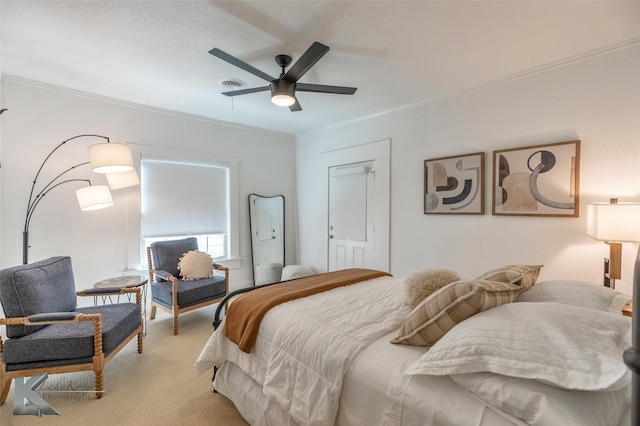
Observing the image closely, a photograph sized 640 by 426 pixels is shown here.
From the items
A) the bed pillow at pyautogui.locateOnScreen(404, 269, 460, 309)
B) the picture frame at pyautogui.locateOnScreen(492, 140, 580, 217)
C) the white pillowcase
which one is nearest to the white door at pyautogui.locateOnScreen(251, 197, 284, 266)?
the picture frame at pyautogui.locateOnScreen(492, 140, 580, 217)

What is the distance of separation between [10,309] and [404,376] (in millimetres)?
2569

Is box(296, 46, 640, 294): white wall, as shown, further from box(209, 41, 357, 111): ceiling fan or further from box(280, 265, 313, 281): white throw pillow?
box(209, 41, 357, 111): ceiling fan

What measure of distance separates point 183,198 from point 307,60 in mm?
2900

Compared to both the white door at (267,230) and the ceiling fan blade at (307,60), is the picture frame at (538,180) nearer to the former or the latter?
the ceiling fan blade at (307,60)

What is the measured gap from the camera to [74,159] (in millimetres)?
3312

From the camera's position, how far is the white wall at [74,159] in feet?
9.73

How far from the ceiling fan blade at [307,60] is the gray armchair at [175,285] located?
7.90 ft

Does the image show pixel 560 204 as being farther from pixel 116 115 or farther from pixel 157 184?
pixel 116 115

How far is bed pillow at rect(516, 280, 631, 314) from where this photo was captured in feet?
4.62

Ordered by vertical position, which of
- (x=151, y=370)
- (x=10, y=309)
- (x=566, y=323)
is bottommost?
(x=151, y=370)

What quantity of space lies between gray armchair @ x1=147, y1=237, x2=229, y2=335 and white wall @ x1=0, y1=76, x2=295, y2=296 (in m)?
0.45

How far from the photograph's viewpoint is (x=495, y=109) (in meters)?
3.02

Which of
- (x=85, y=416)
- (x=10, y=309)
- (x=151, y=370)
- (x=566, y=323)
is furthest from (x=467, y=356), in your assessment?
(x=10, y=309)

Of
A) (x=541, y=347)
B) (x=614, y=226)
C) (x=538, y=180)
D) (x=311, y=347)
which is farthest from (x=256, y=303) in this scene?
(x=538, y=180)
